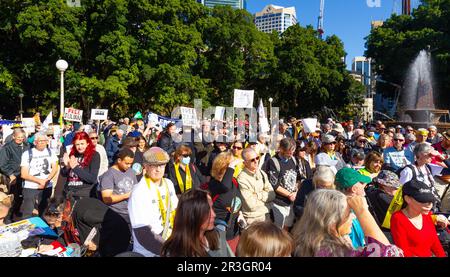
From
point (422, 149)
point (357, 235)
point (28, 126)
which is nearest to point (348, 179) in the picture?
point (357, 235)

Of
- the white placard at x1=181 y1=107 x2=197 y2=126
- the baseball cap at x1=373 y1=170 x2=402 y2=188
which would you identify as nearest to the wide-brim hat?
the baseball cap at x1=373 y1=170 x2=402 y2=188

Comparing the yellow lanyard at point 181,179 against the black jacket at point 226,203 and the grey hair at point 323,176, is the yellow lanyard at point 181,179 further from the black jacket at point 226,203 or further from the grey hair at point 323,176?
the grey hair at point 323,176

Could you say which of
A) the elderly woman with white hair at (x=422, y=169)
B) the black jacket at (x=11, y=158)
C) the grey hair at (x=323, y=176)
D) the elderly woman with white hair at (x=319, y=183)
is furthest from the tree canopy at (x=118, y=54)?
the grey hair at (x=323, y=176)

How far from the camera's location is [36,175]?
6.21 meters

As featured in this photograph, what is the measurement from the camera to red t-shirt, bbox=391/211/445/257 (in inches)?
131

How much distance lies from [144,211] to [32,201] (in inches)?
139

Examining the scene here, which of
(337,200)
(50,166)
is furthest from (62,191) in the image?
(337,200)

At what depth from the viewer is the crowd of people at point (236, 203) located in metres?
2.80

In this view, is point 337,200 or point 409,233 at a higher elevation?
point 337,200

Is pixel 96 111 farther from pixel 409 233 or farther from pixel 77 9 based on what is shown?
pixel 409 233

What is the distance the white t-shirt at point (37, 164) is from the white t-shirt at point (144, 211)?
3.30 meters

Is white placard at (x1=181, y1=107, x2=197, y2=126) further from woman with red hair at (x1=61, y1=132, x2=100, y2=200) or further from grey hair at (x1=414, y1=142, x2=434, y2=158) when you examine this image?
grey hair at (x1=414, y1=142, x2=434, y2=158)

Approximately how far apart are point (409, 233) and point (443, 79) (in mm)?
35509

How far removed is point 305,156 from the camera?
754cm
